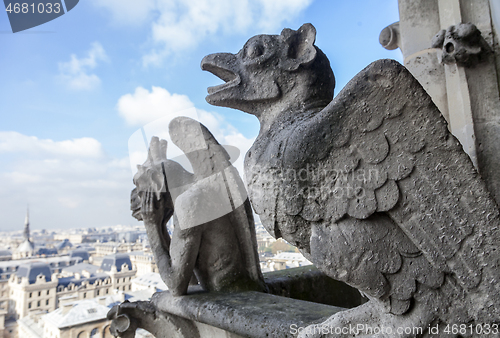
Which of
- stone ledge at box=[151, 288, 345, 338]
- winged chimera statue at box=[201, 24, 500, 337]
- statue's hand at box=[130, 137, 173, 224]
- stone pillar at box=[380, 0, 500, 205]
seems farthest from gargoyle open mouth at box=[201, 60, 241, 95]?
stone pillar at box=[380, 0, 500, 205]

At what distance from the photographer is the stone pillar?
1.55m

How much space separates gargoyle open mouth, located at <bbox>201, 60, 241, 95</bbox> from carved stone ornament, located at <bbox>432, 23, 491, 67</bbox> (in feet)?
3.35

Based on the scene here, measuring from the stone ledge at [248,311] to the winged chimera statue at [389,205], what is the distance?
271mm

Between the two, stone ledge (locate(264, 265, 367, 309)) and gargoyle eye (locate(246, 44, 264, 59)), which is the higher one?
gargoyle eye (locate(246, 44, 264, 59))

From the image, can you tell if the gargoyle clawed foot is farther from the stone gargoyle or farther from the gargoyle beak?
the gargoyle beak

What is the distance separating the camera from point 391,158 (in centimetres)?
105

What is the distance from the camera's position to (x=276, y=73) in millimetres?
1340

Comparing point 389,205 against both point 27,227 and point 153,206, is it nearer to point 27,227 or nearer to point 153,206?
point 153,206

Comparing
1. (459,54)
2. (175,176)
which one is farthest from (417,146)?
(175,176)

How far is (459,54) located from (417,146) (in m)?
0.87

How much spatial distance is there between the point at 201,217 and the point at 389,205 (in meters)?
1.05

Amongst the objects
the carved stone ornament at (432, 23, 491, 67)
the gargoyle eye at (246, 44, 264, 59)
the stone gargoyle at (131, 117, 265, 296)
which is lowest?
the stone gargoyle at (131, 117, 265, 296)

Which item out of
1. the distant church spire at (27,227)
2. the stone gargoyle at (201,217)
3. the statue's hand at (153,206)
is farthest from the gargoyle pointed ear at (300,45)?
the distant church spire at (27,227)

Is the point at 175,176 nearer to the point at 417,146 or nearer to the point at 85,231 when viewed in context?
the point at 417,146
